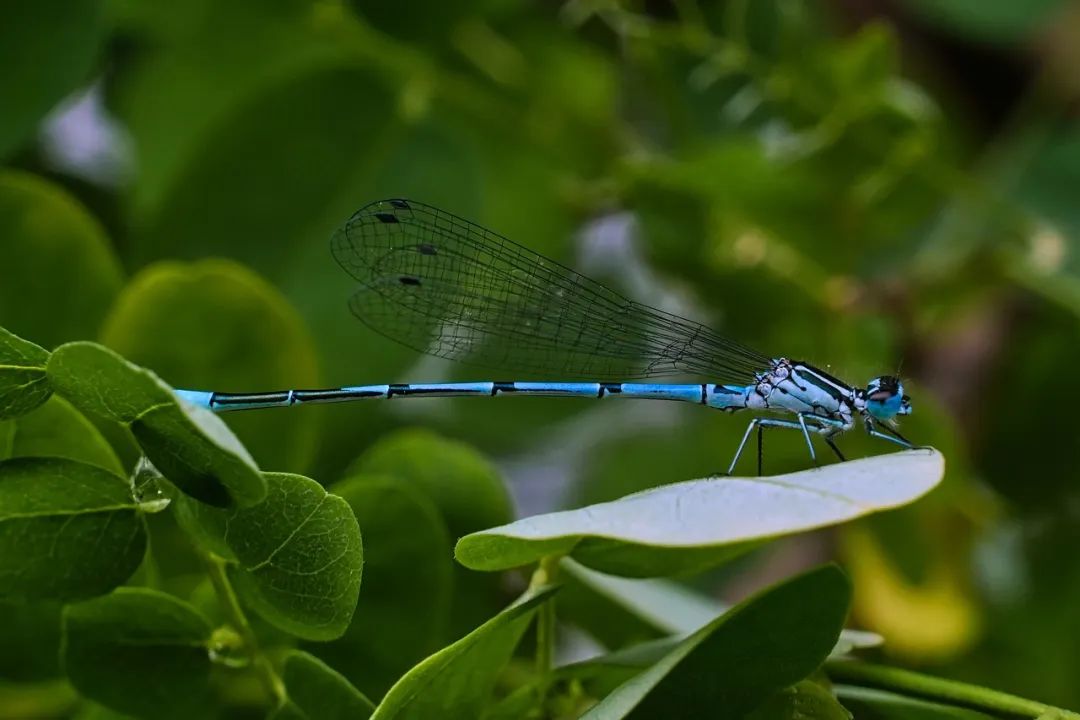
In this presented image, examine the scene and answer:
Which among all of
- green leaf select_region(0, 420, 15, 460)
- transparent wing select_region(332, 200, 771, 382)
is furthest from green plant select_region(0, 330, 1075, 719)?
transparent wing select_region(332, 200, 771, 382)

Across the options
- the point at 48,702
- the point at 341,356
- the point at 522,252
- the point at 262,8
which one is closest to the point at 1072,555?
the point at 522,252

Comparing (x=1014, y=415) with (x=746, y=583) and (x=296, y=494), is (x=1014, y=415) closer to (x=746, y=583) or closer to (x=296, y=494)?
(x=746, y=583)

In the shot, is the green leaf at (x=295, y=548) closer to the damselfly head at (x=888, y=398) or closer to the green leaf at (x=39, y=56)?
the green leaf at (x=39, y=56)

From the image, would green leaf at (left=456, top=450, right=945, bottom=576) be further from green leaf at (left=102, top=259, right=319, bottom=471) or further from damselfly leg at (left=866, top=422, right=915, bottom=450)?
damselfly leg at (left=866, top=422, right=915, bottom=450)

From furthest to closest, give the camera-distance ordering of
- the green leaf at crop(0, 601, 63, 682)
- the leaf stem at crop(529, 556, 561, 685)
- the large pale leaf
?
the large pale leaf, the green leaf at crop(0, 601, 63, 682), the leaf stem at crop(529, 556, 561, 685)

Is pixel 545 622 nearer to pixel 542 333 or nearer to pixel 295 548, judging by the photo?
pixel 295 548
